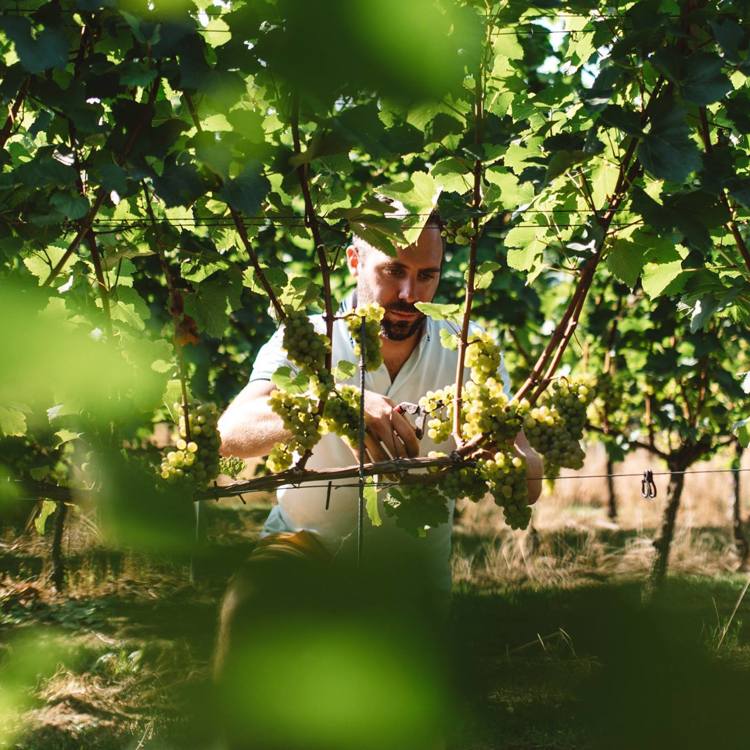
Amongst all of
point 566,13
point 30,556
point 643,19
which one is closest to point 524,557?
point 30,556

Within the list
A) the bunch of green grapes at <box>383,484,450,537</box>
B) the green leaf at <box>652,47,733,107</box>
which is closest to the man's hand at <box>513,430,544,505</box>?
the bunch of green grapes at <box>383,484,450,537</box>

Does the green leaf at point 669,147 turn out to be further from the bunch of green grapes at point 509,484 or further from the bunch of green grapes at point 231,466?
the bunch of green grapes at point 231,466

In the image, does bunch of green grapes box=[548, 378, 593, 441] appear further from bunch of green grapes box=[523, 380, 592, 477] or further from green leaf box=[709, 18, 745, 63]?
green leaf box=[709, 18, 745, 63]

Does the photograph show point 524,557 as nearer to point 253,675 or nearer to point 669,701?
point 669,701

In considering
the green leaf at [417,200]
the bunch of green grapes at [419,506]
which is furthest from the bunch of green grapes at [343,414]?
the green leaf at [417,200]

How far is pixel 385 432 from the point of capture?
1527 millimetres

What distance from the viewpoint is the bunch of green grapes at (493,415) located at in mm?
1418

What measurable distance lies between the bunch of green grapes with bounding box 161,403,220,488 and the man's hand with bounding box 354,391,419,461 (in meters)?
0.27

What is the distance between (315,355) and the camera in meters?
1.35

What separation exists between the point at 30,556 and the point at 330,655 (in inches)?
49.3

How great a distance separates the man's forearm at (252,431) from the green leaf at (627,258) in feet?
2.16

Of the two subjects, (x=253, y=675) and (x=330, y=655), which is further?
(x=253, y=675)

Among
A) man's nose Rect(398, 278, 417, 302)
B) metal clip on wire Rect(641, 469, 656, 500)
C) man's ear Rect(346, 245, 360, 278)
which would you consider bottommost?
metal clip on wire Rect(641, 469, 656, 500)

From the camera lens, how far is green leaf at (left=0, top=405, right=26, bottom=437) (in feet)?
4.25
